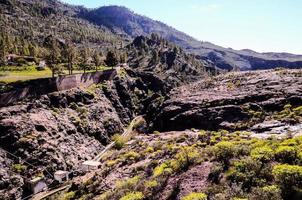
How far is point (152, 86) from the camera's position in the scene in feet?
389

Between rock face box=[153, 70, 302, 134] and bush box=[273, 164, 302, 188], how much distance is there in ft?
77.7

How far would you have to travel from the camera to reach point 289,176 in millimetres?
16500

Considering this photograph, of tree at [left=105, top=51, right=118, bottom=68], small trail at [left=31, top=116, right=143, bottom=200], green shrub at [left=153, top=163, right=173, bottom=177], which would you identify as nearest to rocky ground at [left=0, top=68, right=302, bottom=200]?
green shrub at [left=153, top=163, right=173, bottom=177]

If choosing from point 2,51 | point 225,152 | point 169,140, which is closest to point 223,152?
point 225,152

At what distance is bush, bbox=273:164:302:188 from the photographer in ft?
53.5

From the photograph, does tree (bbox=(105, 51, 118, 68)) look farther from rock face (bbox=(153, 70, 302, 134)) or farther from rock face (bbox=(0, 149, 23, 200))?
rock face (bbox=(0, 149, 23, 200))

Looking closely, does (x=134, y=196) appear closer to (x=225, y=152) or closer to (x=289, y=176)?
(x=225, y=152)

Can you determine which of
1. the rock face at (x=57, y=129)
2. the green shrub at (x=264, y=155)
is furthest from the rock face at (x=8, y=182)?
the green shrub at (x=264, y=155)

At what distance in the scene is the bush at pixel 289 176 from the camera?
16.3m

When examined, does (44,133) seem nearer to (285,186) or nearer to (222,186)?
(222,186)

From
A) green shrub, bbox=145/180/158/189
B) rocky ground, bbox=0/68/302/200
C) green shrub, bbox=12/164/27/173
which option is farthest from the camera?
green shrub, bbox=12/164/27/173

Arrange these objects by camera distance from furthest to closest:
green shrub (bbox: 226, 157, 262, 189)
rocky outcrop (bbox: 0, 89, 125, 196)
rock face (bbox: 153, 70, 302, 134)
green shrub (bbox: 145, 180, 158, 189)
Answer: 1. rocky outcrop (bbox: 0, 89, 125, 196)
2. rock face (bbox: 153, 70, 302, 134)
3. green shrub (bbox: 145, 180, 158, 189)
4. green shrub (bbox: 226, 157, 262, 189)

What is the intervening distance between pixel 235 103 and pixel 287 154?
30.4 metres

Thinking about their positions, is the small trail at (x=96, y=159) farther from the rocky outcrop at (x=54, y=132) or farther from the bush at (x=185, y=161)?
the bush at (x=185, y=161)
